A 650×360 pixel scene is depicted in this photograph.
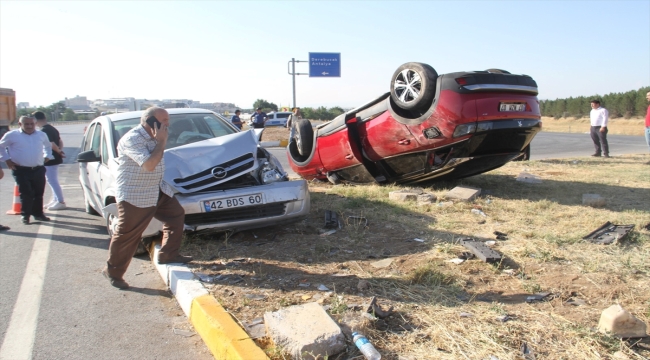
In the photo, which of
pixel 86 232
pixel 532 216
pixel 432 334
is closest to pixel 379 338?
pixel 432 334

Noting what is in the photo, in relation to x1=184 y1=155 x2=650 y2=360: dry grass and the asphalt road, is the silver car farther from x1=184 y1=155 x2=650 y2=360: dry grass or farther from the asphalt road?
the asphalt road

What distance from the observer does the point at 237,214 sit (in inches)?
196

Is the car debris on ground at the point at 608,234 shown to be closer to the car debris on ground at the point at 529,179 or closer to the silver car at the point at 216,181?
the silver car at the point at 216,181

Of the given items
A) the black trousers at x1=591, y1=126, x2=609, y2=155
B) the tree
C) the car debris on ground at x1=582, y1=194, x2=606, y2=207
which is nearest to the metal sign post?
the black trousers at x1=591, y1=126, x2=609, y2=155

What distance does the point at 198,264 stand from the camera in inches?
177

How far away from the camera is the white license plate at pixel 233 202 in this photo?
478 centimetres

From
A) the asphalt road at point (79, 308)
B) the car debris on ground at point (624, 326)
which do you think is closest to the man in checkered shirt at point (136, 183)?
the asphalt road at point (79, 308)

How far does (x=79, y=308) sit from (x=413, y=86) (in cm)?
461

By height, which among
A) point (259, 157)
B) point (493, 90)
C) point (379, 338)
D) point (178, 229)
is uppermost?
point (493, 90)

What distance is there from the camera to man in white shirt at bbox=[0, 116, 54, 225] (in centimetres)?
676

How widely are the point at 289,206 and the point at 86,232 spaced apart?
297 cm

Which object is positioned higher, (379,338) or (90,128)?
(90,128)

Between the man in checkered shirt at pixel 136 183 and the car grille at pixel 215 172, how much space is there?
680 mm

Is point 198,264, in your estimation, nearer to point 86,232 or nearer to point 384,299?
point 384,299
